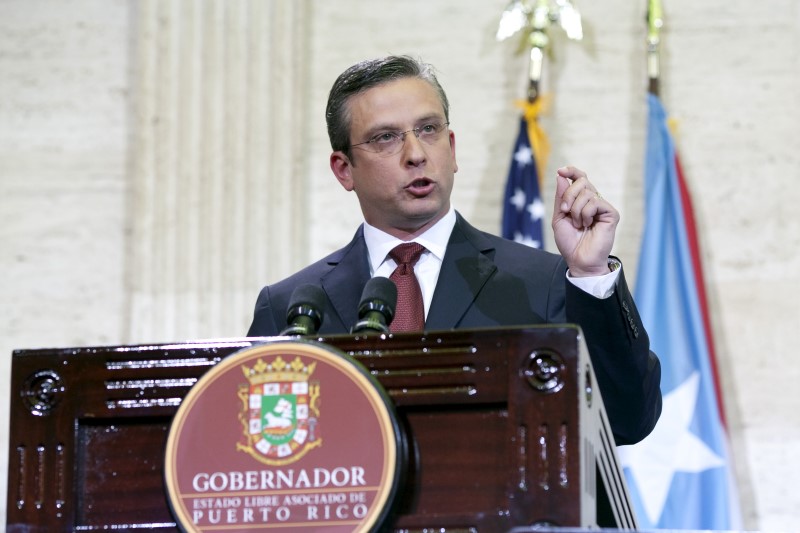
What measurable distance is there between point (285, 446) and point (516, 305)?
1.30 meters

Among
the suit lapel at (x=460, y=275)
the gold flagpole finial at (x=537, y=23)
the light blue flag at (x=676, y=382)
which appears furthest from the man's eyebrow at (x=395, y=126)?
the gold flagpole finial at (x=537, y=23)

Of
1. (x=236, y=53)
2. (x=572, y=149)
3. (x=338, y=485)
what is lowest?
(x=338, y=485)

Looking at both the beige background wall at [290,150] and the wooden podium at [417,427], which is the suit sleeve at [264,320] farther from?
the beige background wall at [290,150]

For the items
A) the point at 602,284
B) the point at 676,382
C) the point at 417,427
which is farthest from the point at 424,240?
the point at 676,382

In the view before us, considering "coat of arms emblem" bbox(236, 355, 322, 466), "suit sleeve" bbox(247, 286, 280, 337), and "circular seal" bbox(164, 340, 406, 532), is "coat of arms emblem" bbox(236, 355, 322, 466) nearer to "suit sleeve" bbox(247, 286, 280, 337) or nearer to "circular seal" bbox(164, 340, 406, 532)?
"circular seal" bbox(164, 340, 406, 532)

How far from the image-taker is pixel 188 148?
661cm

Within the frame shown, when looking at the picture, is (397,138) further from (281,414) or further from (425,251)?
(281,414)

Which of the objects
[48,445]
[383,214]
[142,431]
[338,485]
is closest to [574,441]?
[338,485]

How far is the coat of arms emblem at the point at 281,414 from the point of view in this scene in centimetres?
198

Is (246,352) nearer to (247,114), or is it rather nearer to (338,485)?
(338,485)

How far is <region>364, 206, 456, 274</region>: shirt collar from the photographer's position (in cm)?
341

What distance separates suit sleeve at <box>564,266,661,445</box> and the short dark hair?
3.36 ft

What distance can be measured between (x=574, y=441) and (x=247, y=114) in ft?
16.0

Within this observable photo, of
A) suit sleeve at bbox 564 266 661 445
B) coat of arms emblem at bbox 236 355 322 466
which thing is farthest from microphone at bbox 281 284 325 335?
suit sleeve at bbox 564 266 661 445
